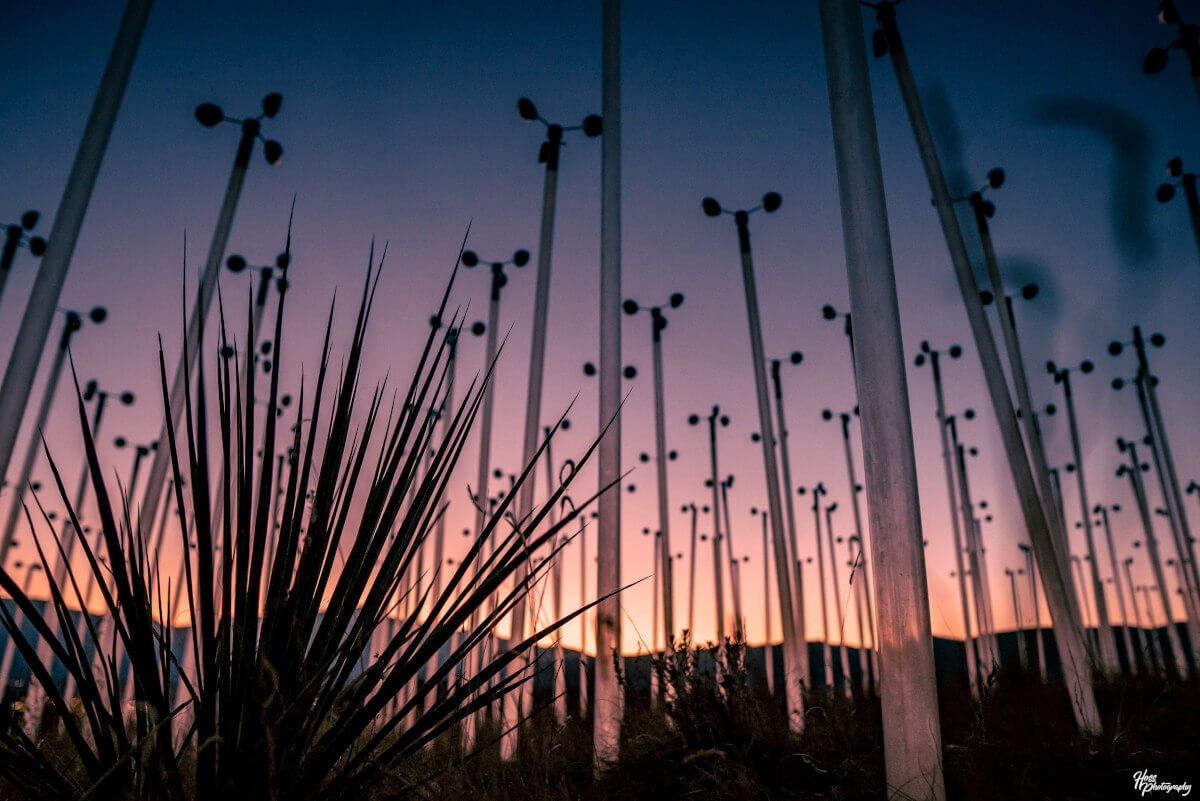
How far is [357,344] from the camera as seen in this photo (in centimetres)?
166

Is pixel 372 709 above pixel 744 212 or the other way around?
the other way around

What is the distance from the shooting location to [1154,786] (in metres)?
3.05

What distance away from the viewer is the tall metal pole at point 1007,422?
16.4 ft

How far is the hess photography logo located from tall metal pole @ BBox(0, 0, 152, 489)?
23.8ft

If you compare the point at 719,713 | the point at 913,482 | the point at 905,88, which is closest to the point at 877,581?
the point at 913,482

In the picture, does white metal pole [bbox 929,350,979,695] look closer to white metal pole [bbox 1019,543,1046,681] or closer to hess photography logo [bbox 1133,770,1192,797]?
white metal pole [bbox 1019,543,1046,681]

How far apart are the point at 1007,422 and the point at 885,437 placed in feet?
12.3

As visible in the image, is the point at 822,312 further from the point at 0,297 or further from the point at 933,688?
the point at 0,297

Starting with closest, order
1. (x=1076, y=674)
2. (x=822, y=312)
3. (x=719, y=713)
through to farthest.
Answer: (x=719, y=713) < (x=1076, y=674) < (x=822, y=312)

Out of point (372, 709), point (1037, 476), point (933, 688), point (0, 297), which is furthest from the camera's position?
point (0, 297)

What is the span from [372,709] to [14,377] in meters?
5.52

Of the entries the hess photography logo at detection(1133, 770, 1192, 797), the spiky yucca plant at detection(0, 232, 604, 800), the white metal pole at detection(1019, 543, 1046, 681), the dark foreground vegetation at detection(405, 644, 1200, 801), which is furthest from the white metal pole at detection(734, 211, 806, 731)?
the spiky yucca plant at detection(0, 232, 604, 800)

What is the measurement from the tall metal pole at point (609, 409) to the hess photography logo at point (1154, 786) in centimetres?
266

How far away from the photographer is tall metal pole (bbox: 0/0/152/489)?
524 cm
